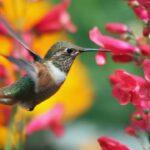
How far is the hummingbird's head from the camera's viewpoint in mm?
3154

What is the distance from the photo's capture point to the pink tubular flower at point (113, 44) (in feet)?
11.4

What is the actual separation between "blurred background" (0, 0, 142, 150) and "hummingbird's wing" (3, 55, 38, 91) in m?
5.00

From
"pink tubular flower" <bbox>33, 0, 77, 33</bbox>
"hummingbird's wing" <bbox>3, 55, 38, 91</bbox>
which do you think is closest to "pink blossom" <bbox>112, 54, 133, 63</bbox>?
"hummingbird's wing" <bbox>3, 55, 38, 91</bbox>

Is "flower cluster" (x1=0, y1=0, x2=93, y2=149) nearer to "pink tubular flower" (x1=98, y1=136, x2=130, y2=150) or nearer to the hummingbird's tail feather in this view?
the hummingbird's tail feather

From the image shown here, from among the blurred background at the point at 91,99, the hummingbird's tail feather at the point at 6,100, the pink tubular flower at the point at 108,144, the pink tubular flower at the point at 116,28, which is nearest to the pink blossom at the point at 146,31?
the pink tubular flower at the point at 116,28

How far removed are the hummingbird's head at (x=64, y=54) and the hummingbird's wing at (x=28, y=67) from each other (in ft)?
0.45

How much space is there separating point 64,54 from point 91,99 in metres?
6.14

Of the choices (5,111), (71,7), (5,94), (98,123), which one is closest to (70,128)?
(98,123)

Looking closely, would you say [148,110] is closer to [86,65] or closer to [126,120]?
[126,120]

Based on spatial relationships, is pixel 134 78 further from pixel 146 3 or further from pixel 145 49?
pixel 146 3

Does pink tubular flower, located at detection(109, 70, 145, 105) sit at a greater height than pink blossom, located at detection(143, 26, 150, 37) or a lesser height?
lesser

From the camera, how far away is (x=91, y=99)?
9289mm

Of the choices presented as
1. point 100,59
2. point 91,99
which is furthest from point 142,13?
point 91,99

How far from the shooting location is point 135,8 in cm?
331
